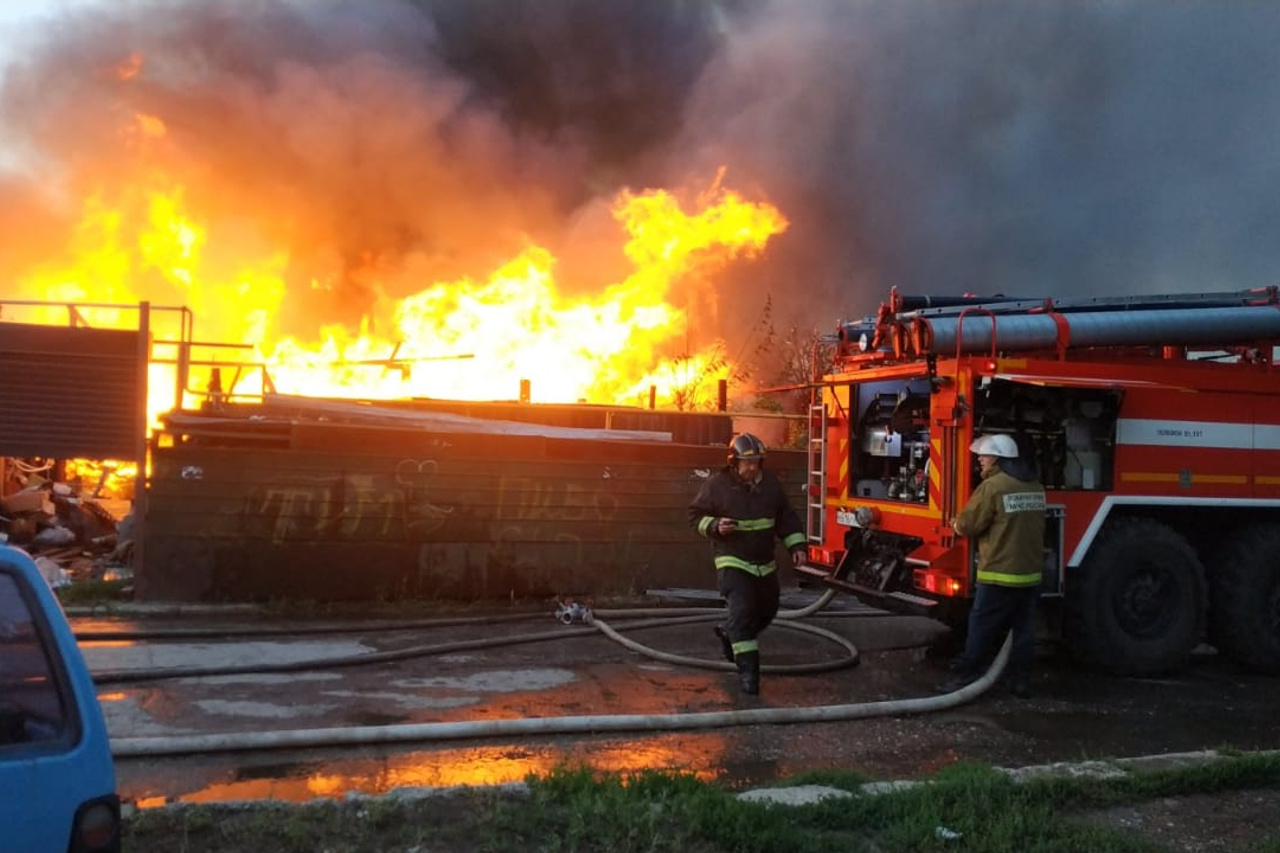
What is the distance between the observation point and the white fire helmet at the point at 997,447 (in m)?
6.02

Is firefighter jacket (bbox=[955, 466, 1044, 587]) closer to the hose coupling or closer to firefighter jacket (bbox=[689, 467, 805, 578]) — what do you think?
firefighter jacket (bbox=[689, 467, 805, 578])

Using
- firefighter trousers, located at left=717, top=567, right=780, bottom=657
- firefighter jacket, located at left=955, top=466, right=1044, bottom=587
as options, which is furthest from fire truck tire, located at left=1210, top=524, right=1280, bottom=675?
firefighter trousers, located at left=717, top=567, right=780, bottom=657

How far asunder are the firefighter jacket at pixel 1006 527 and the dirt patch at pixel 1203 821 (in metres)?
1.80

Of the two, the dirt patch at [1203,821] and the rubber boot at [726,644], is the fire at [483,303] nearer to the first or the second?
the rubber boot at [726,644]

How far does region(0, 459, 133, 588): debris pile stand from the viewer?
9073 mm

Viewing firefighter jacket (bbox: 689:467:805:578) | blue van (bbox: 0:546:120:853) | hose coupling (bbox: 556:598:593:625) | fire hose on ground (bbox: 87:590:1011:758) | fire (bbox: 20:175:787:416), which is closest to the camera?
blue van (bbox: 0:546:120:853)

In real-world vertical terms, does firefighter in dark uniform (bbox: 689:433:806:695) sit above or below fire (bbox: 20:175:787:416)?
below

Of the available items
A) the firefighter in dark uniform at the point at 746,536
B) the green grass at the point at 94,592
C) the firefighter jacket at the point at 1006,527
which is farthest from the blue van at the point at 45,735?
the green grass at the point at 94,592

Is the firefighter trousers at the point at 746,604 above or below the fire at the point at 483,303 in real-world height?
below

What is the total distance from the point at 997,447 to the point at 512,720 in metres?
3.27

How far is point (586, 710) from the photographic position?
552cm

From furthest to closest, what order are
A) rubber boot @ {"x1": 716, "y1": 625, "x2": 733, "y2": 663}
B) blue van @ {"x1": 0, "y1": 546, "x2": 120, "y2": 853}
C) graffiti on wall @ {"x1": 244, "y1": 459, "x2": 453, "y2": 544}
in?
graffiti on wall @ {"x1": 244, "y1": 459, "x2": 453, "y2": 544} < rubber boot @ {"x1": 716, "y1": 625, "x2": 733, "y2": 663} < blue van @ {"x1": 0, "y1": 546, "x2": 120, "y2": 853}

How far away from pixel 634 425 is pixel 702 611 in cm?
318

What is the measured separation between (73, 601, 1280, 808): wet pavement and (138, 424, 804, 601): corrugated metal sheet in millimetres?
723
